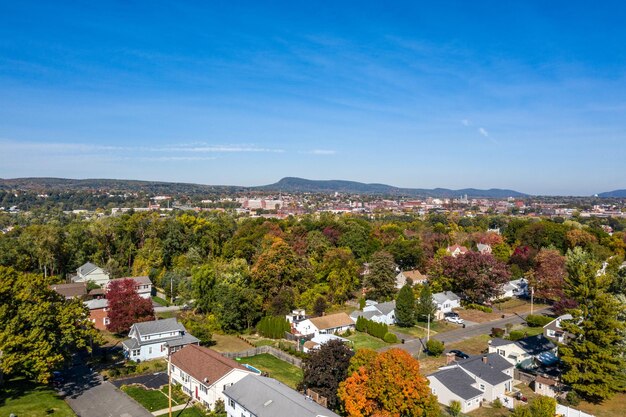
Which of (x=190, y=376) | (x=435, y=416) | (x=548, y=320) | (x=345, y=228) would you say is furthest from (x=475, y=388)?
(x=345, y=228)

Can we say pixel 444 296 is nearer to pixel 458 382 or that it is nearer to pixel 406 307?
pixel 406 307

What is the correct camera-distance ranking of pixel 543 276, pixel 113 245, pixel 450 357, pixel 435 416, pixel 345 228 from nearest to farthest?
pixel 435 416, pixel 450 357, pixel 543 276, pixel 113 245, pixel 345 228

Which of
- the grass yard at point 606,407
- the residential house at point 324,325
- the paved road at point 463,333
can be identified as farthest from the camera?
the residential house at point 324,325

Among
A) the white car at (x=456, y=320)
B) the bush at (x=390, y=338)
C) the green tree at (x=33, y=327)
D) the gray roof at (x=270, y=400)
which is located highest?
the green tree at (x=33, y=327)

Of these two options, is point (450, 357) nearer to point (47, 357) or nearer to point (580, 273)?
point (580, 273)

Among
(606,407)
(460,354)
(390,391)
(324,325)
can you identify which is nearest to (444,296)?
(460,354)

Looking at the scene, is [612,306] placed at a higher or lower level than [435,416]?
higher

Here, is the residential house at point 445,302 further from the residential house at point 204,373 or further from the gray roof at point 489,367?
the residential house at point 204,373

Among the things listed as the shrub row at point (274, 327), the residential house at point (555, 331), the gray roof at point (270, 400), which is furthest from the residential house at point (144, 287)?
the residential house at point (555, 331)
